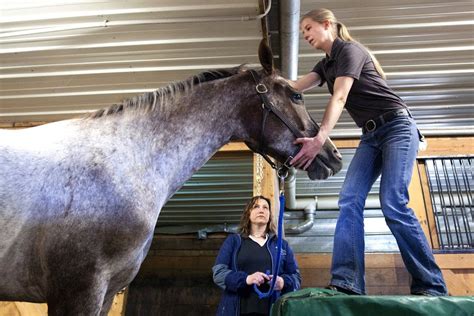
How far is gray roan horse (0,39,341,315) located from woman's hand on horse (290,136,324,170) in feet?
0.21

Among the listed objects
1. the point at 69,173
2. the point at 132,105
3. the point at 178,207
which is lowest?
the point at 69,173

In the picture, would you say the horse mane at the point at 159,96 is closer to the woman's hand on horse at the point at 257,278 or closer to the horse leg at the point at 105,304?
the horse leg at the point at 105,304

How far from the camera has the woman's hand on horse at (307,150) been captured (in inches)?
84.2

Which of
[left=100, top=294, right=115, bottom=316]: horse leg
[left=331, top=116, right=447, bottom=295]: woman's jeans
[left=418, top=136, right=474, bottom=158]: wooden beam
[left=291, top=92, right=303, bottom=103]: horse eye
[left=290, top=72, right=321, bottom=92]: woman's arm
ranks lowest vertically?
[left=100, top=294, right=115, bottom=316]: horse leg

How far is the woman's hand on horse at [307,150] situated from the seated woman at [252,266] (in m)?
0.73

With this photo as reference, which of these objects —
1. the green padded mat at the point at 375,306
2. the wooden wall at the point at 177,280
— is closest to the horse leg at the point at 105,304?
the green padded mat at the point at 375,306

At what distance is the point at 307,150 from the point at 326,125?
0.16m

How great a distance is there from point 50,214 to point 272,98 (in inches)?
49.3

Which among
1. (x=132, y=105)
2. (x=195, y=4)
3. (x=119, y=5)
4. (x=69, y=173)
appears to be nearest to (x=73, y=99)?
(x=119, y=5)

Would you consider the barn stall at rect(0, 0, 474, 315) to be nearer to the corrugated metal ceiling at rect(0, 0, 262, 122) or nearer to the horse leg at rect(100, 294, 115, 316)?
the corrugated metal ceiling at rect(0, 0, 262, 122)

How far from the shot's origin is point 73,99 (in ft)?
15.4

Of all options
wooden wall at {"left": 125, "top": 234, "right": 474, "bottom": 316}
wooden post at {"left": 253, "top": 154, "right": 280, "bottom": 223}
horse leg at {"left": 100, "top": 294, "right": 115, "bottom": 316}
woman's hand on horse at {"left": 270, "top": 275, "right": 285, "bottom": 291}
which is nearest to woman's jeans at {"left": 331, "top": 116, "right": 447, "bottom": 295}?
woman's hand on horse at {"left": 270, "top": 275, "right": 285, "bottom": 291}

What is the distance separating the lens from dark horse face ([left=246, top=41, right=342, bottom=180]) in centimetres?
220

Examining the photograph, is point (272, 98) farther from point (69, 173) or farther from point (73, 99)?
point (73, 99)
